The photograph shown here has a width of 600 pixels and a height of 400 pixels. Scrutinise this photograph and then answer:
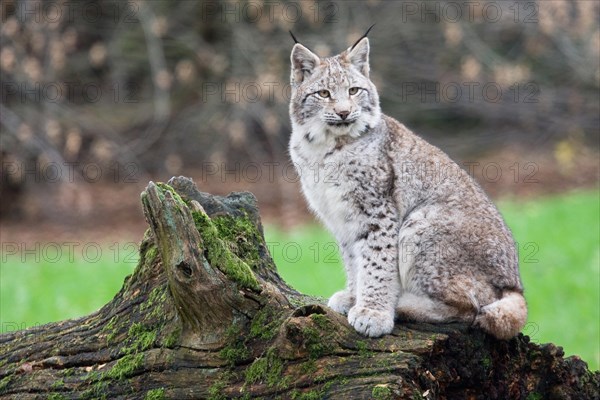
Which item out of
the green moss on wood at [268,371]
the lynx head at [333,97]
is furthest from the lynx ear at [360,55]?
the green moss on wood at [268,371]

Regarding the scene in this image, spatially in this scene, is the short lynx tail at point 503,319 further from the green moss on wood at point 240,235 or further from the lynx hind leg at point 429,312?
the green moss on wood at point 240,235

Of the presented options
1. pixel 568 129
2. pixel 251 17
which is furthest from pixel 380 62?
pixel 568 129

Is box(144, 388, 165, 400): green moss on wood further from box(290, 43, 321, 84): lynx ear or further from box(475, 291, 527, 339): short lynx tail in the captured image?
box(290, 43, 321, 84): lynx ear

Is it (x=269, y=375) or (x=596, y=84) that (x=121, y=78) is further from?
(x=269, y=375)

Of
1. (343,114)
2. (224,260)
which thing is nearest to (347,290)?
(343,114)

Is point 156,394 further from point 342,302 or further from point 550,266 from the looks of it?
point 550,266

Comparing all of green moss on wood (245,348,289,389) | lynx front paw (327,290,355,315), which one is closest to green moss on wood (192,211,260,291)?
green moss on wood (245,348,289,389)

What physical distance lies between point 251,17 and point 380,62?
9.09ft

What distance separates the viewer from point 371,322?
4387 millimetres

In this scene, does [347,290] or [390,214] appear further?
[347,290]

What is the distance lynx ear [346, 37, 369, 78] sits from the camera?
564 centimetres

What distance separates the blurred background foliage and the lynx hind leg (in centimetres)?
1040

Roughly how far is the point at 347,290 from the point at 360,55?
1.58 meters

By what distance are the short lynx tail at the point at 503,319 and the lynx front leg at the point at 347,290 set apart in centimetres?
96
